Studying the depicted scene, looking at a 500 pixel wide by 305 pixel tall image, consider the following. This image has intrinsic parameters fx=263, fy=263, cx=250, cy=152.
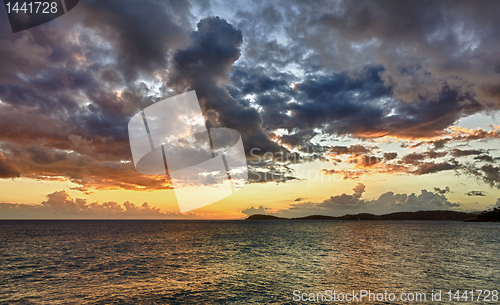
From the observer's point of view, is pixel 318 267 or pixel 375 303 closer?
pixel 375 303

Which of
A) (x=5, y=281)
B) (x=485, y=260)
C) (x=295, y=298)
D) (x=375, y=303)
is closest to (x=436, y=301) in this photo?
(x=375, y=303)

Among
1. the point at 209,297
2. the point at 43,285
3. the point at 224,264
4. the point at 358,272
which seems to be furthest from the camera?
the point at 224,264

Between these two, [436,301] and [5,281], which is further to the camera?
[5,281]

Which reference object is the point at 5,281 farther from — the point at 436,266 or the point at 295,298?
the point at 436,266

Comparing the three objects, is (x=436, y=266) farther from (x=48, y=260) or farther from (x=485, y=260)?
(x=48, y=260)

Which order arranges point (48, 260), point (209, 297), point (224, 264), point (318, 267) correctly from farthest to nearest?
point (48, 260) → point (224, 264) → point (318, 267) → point (209, 297)

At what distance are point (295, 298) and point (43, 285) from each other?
28097mm

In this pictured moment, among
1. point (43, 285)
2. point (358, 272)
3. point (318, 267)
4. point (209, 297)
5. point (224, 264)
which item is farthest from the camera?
point (224, 264)

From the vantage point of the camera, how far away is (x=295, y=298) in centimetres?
2539

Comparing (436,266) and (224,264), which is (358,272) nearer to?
(436,266)

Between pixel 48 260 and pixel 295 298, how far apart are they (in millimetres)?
45689

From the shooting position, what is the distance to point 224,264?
140ft

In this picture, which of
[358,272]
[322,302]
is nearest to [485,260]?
[358,272]

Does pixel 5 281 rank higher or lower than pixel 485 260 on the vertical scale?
higher
